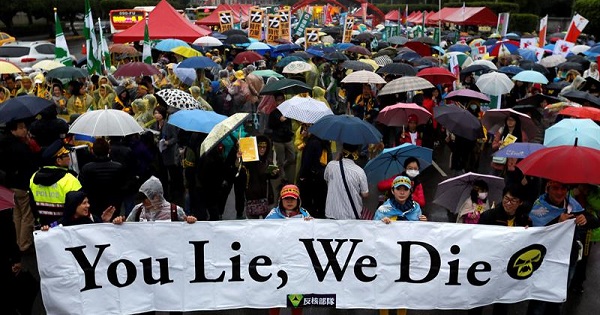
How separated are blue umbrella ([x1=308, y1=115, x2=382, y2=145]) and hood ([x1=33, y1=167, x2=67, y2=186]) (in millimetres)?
2780

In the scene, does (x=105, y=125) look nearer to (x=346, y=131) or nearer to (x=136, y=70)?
(x=346, y=131)

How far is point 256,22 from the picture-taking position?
69.9ft

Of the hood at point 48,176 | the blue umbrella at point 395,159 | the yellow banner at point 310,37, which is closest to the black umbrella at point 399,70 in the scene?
the blue umbrella at point 395,159

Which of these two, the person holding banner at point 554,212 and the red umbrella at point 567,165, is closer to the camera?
the red umbrella at point 567,165

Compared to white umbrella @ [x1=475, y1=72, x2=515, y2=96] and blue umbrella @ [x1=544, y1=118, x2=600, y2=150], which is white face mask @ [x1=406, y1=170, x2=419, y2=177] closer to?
blue umbrella @ [x1=544, y1=118, x2=600, y2=150]

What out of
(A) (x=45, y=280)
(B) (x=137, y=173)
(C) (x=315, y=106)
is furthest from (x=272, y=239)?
(C) (x=315, y=106)

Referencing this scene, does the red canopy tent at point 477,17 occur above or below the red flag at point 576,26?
below

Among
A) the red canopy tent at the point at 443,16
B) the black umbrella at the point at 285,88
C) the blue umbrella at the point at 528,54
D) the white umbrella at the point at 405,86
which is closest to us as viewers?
the black umbrella at the point at 285,88

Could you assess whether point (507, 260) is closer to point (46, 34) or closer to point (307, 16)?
point (307, 16)

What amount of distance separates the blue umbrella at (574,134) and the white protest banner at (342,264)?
7.32ft

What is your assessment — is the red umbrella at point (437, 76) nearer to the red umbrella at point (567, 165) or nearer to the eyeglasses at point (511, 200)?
the red umbrella at point (567, 165)

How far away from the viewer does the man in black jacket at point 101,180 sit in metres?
6.23

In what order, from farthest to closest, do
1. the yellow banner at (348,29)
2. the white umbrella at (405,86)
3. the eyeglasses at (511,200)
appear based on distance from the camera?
the yellow banner at (348,29)
the white umbrella at (405,86)
the eyeglasses at (511,200)

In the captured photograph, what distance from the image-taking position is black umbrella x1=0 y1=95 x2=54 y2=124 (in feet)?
24.5
